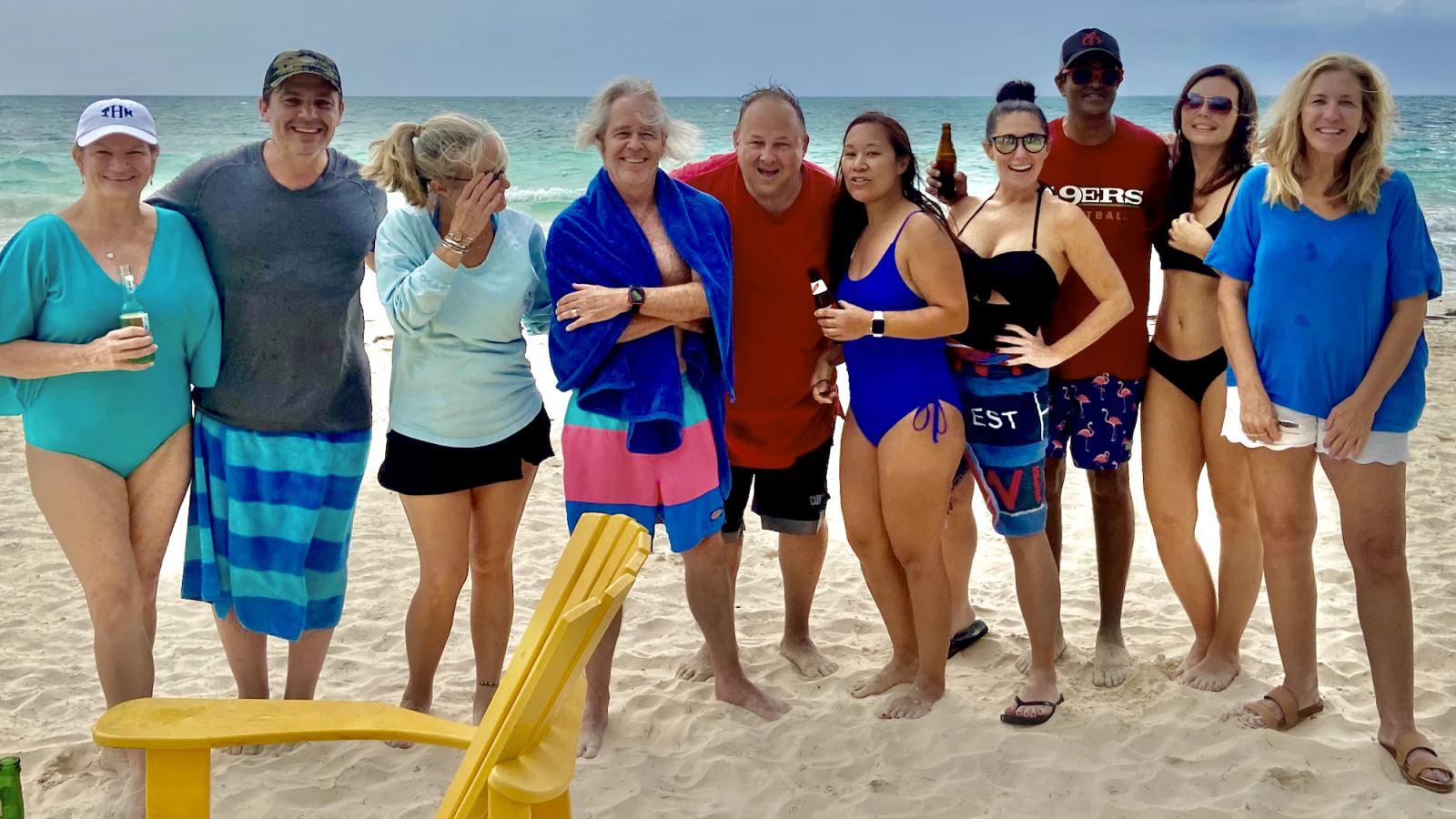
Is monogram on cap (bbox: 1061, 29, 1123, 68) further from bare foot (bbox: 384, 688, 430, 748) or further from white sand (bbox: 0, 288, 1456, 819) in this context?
bare foot (bbox: 384, 688, 430, 748)

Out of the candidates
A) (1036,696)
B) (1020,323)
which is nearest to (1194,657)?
(1036,696)

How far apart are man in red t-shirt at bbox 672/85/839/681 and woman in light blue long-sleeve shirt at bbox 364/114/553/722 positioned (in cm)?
74

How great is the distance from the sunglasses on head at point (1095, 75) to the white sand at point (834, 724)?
7.27 ft

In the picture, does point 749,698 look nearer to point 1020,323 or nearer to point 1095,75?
point 1020,323

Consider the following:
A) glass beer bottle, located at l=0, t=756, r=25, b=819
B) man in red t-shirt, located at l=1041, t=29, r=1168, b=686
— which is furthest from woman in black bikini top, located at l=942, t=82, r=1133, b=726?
glass beer bottle, located at l=0, t=756, r=25, b=819

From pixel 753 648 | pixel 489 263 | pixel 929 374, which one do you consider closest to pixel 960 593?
pixel 753 648

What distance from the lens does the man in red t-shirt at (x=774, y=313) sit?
3898 millimetres

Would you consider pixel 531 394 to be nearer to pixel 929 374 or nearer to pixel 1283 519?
pixel 929 374

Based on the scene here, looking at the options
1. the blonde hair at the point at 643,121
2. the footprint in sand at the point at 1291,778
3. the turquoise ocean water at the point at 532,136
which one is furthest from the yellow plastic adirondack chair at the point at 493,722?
the turquoise ocean water at the point at 532,136

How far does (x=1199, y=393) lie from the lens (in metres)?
4.02

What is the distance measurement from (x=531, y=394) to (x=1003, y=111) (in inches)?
72.3

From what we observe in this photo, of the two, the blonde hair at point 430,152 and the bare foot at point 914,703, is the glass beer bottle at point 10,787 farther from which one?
the bare foot at point 914,703

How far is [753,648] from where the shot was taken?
4.74m

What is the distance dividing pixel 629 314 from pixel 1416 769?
111 inches
